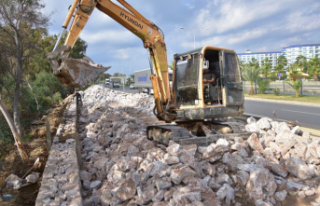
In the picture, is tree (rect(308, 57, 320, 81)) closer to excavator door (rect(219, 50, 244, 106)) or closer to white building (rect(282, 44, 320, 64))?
excavator door (rect(219, 50, 244, 106))

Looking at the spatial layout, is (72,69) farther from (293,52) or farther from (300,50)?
(293,52)

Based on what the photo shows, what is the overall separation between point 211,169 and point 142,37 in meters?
4.59

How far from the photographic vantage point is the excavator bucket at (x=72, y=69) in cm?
591

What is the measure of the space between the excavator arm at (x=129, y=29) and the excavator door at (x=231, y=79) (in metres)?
1.68

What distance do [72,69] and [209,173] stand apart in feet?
13.0

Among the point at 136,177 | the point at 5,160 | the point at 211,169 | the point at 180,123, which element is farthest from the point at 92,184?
the point at 5,160

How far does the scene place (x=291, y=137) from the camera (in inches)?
246

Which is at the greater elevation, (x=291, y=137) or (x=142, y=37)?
(x=142, y=37)

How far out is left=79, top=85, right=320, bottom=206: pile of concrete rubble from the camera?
420 centimetres

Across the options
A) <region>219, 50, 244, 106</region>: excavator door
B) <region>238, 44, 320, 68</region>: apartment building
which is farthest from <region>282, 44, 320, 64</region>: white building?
<region>219, 50, 244, 106</region>: excavator door

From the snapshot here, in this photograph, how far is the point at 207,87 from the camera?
702cm

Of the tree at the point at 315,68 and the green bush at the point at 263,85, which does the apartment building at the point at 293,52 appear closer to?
the tree at the point at 315,68

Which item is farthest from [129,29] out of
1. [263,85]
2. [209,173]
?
[263,85]

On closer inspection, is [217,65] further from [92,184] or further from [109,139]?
[92,184]
